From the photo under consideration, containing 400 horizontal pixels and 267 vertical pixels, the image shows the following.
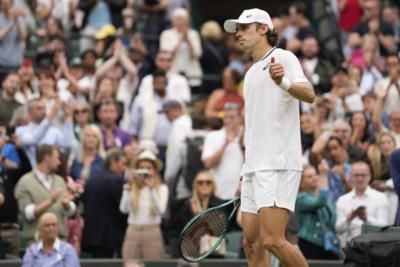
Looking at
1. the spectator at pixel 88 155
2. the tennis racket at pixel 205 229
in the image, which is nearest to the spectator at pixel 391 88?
the spectator at pixel 88 155

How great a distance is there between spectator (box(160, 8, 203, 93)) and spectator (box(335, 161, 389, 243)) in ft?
18.7

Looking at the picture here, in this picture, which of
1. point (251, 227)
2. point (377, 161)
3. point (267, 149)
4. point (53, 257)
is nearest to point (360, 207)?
point (377, 161)

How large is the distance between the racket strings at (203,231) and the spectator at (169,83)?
7.68 metres

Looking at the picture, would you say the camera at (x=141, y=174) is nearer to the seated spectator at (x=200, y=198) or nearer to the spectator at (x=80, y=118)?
the seated spectator at (x=200, y=198)

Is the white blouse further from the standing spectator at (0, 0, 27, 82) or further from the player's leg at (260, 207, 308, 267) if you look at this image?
the standing spectator at (0, 0, 27, 82)

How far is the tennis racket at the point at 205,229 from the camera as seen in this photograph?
40.2 feet

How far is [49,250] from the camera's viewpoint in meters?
15.4

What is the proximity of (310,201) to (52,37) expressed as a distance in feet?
22.6

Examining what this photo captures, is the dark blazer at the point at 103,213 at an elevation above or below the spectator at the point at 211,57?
below

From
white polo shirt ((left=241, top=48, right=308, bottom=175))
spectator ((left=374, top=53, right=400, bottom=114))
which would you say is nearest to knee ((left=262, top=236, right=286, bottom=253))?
white polo shirt ((left=241, top=48, right=308, bottom=175))

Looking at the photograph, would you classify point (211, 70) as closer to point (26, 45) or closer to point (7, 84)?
point (26, 45)

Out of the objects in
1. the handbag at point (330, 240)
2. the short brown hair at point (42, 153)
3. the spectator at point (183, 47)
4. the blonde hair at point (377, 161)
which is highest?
the spectator at point (183, 47)

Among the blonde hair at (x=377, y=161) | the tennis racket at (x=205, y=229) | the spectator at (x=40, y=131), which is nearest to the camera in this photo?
the tennis racket at (x=205, y=229)

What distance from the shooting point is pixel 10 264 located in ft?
51.7
